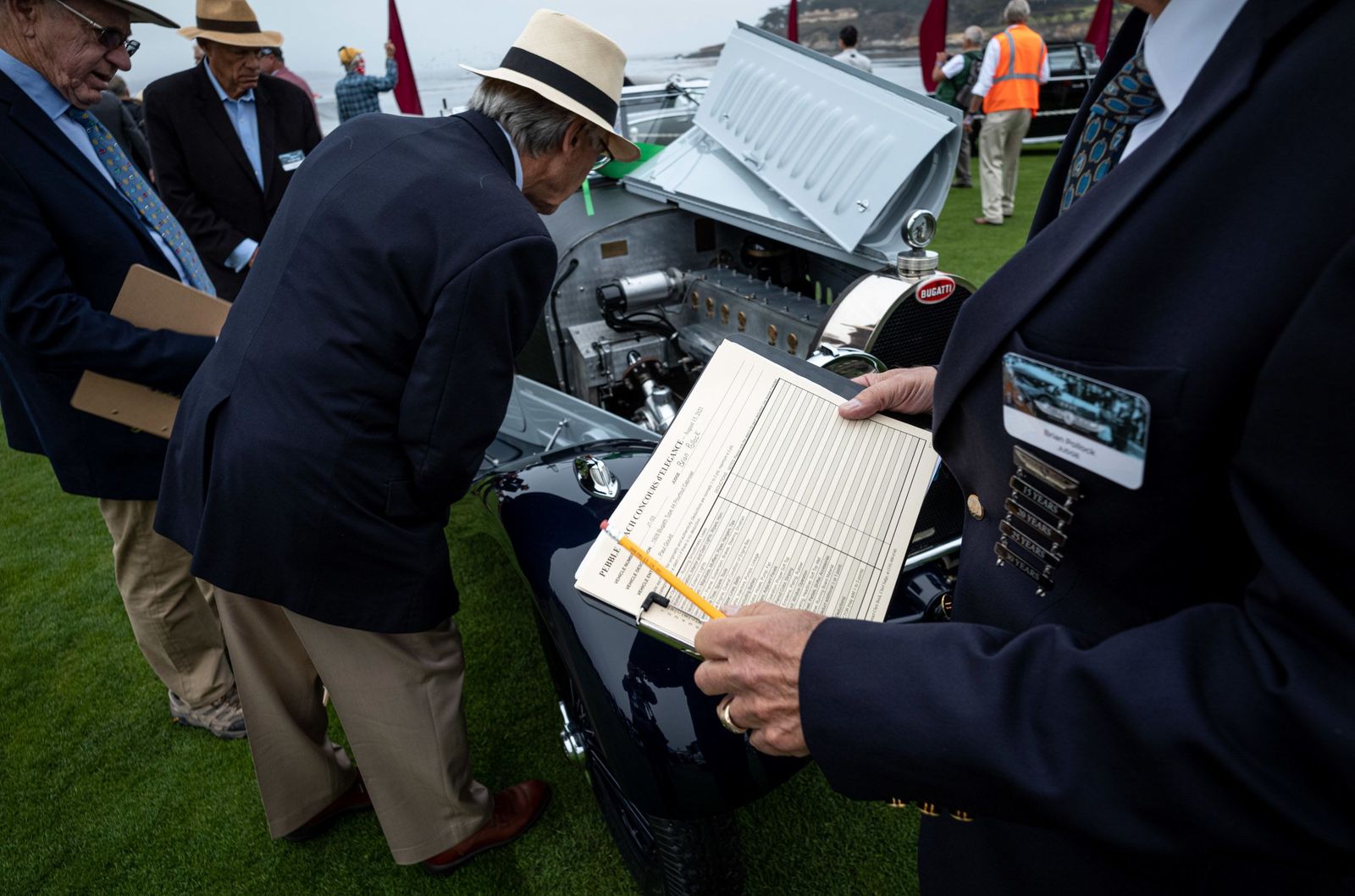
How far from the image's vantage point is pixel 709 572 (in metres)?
0.91

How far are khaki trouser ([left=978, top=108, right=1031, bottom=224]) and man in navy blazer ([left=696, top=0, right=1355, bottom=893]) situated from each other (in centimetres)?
799

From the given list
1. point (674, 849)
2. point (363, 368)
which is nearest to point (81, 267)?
point (363, 368)

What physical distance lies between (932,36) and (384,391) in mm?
10132

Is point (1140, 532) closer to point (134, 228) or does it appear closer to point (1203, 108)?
point (1203, 108)

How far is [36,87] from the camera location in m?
1.84

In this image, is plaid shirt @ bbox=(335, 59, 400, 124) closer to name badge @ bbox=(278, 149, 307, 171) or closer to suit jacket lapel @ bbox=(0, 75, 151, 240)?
name badge @ bbox=(278, 149, 307, 171)

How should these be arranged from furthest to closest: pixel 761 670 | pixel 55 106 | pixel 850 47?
1. pixel 850 47
2. pixel 55 106
3. pixel 761 670

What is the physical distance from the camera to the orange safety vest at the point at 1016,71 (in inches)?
297

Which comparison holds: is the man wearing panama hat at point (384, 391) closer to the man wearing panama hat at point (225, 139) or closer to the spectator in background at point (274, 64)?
the man wearing panama hat at point (225, 139)

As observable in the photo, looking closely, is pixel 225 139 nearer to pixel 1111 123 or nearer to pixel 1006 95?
pixel 1111 123

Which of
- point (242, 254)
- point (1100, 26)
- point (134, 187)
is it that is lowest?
point (1100, 26)

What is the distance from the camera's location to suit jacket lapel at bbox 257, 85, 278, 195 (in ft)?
11.4

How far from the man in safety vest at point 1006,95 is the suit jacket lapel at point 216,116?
691cm

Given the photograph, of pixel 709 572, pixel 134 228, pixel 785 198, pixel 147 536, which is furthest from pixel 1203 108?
pixel 147 536
